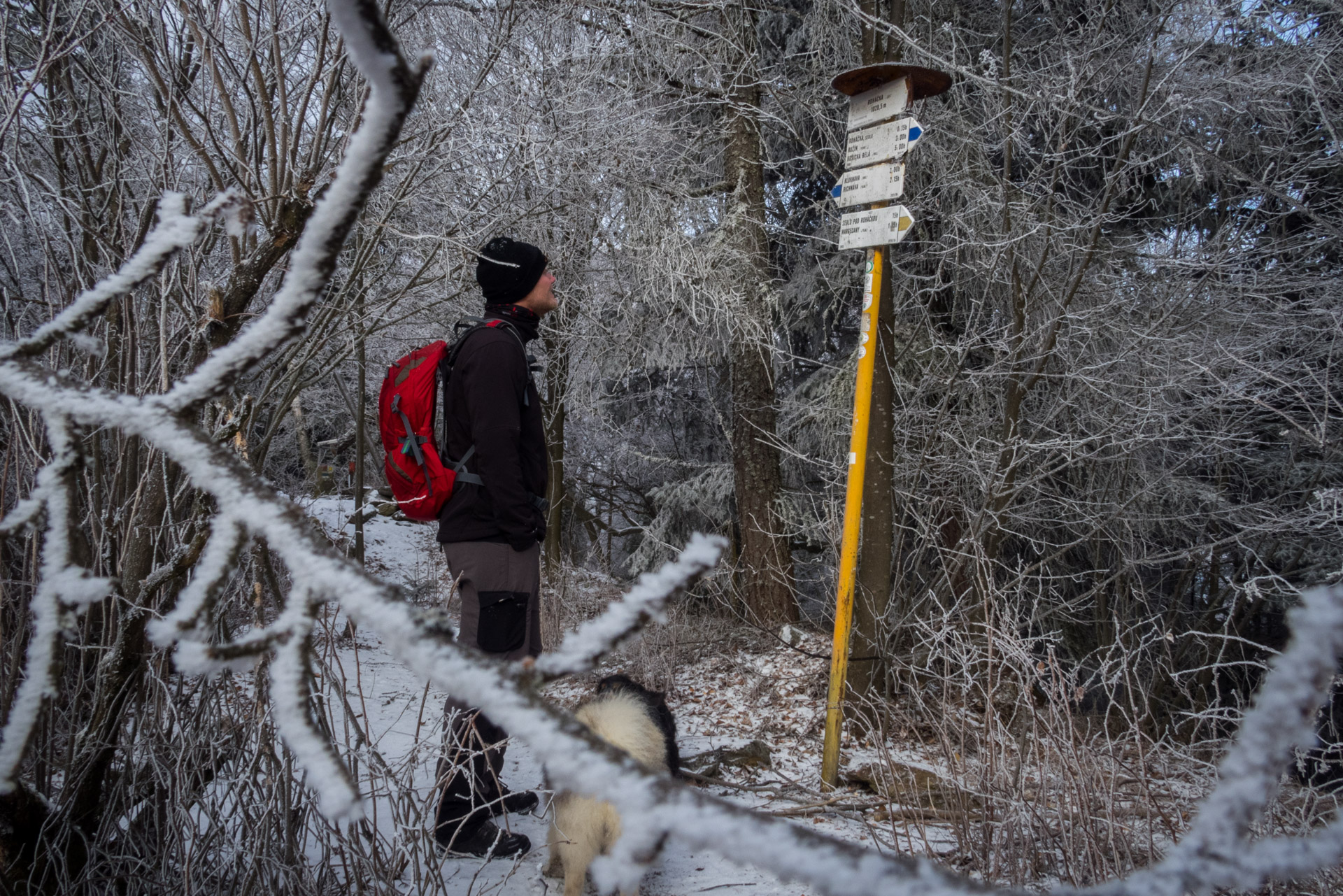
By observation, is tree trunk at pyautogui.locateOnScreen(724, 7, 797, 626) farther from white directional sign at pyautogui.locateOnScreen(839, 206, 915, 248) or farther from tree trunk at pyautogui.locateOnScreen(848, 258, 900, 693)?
white directional sign at pyautogui.locateOnScreen(839, 206, 915, 248)

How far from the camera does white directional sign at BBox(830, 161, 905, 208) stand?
346cm

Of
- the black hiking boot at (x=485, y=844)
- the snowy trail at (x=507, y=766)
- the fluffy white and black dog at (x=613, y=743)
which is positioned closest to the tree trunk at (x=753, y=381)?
the snowy trail at (x=507, y=766)

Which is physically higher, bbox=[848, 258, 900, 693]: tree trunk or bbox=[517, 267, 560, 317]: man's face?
bbox=[517, 267, 560, 317]: man's face

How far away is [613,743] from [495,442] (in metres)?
1.19

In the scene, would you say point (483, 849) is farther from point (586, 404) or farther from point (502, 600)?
point (586, 404)

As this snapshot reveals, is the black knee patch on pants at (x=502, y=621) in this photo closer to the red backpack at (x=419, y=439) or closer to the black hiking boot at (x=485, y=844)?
the red backpack at (x=419, y=439)

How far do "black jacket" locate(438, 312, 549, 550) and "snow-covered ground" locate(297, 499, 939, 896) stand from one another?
25.8 inches

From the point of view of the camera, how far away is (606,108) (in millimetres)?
5707

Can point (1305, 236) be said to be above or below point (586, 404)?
above

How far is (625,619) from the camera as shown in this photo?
0.61 m

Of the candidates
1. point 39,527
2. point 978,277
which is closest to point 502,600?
point 39,527

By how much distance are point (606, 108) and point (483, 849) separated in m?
4.98

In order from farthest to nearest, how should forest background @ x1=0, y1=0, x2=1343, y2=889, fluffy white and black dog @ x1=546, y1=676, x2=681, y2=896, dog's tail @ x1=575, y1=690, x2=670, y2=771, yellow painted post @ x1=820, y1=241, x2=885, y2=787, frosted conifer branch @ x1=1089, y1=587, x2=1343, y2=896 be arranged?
yellow painted post @ x1=820, y1=241, x2=885, y2=787, dog's tail @ x1=575, y1=690, x2=670, y2=771, fluffy white and black dog @ x1=546, y1=676, x2=681, y2=896, forest background @ x1=0, y1=0, x2=1343, y2=889, frosted conifer branch @ x1=1089, y1=587, x2=1343, y2=896

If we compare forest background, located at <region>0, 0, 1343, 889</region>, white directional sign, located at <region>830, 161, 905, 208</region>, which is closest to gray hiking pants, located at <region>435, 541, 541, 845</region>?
forest background, located at <region>0, 0, 1343, 889</region>
